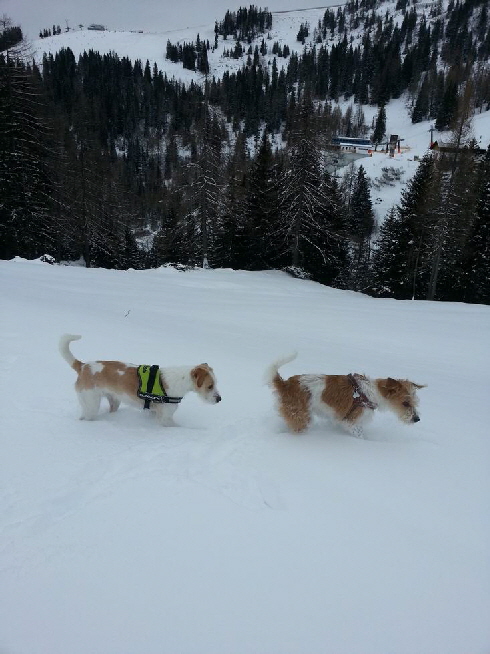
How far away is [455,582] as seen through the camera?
220 cm

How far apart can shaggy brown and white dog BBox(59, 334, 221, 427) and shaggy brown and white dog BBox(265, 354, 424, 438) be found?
873mm

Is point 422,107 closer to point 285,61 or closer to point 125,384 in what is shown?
point 285,61

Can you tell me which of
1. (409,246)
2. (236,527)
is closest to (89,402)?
(236,527)

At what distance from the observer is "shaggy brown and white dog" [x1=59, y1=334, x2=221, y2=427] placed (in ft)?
14.6

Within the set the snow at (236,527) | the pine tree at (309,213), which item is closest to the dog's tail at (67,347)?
the snow at (236,527)

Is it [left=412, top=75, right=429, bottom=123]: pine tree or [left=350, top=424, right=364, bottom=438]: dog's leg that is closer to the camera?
[left=350, top=424, right=364, bottom=438]: dog's leg

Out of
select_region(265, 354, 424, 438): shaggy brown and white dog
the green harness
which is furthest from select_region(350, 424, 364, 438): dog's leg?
the green harness

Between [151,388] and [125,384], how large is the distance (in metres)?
0.37

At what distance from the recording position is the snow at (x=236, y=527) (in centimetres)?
186

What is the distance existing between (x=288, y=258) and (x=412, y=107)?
9454cm

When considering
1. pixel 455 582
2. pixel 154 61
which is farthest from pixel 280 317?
pixel 154 61

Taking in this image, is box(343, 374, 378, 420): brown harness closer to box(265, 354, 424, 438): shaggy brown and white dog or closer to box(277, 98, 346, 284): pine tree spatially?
box(265, 354, 424, 438): shaggy brown and white dog

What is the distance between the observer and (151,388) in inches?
173

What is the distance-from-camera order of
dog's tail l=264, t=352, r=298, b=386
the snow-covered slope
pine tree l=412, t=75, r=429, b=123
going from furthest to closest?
1. pine tree l=412, t=75, r=429, b=123
2. the snow-covered slope
3. dog's tail l=264, t=352, r=298, b=386
